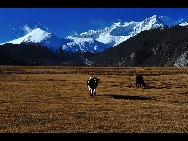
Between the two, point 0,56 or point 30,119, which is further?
point 0,56

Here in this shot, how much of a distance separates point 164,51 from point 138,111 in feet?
611

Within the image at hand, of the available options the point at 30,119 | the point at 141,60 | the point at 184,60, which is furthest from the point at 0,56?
the point at 30,119
